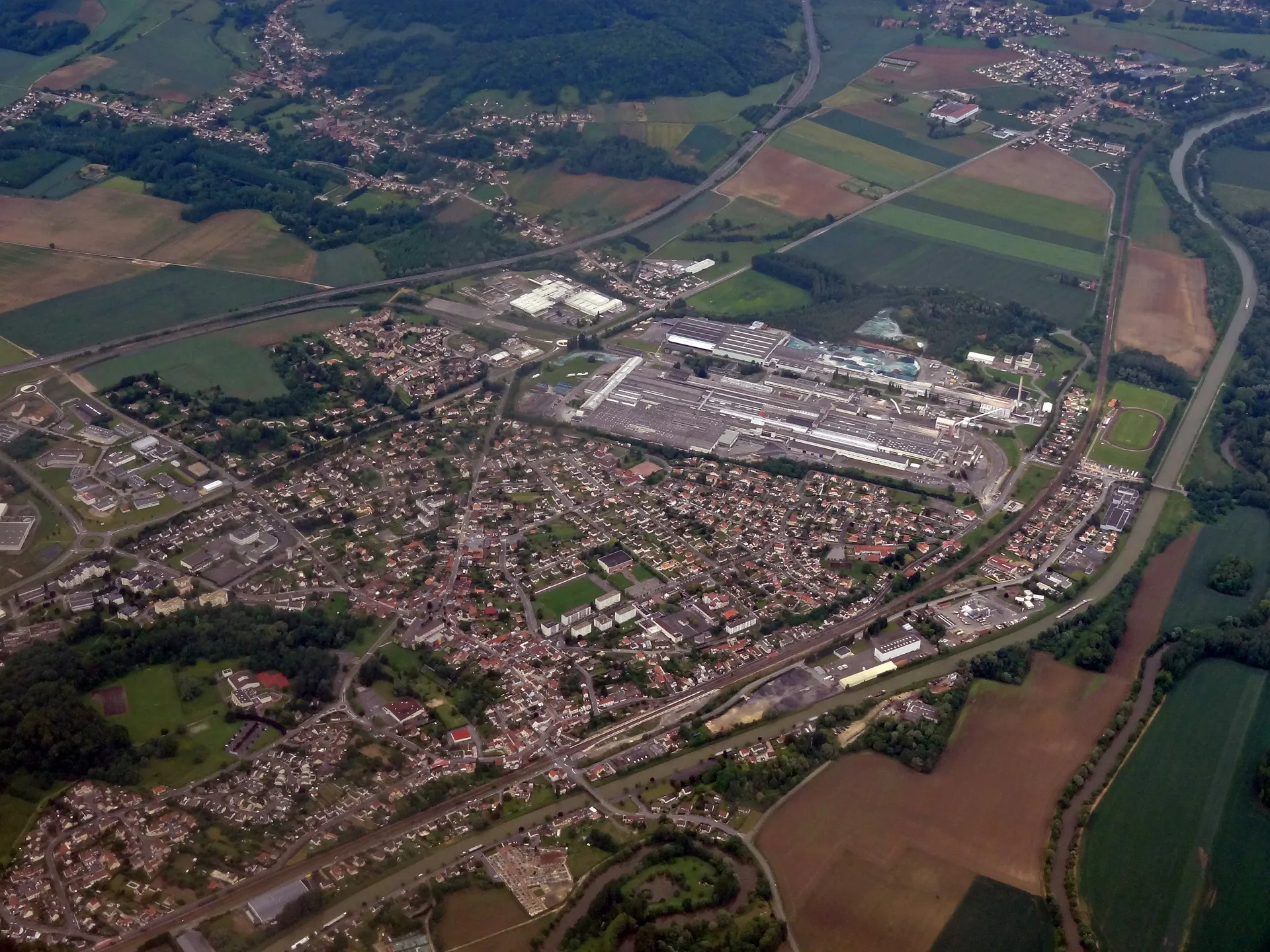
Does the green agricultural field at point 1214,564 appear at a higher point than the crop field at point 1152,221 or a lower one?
lower

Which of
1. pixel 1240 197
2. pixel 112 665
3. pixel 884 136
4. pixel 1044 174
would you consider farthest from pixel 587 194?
pixel 112 665

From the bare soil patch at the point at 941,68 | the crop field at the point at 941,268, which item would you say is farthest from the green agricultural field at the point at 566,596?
the bare soil patch at the point at 941,68

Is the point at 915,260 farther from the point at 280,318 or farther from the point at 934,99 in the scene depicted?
the point at 280,318

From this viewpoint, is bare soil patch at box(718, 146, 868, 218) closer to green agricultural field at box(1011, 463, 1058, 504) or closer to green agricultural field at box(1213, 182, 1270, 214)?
green agricultural field at box(1213, 182, 1270, 214)

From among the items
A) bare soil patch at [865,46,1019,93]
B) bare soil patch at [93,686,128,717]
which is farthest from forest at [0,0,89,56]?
bare soil patch at [93,686,128,717]

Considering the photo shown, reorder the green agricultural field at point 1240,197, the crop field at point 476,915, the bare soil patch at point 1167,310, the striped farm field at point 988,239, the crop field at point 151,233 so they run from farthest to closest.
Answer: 1. the green agricultural field at point 1240,197
2. the striped farm field at point 988,239
3. the crop field at point 151,233
4. the bare soil patch at point 1167,310
5. the crop field at point 476,915

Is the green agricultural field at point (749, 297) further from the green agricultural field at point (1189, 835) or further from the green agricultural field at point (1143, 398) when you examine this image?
the green agricultural field at point (1189, 835)

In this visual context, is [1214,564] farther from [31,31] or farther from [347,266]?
[31,31]
